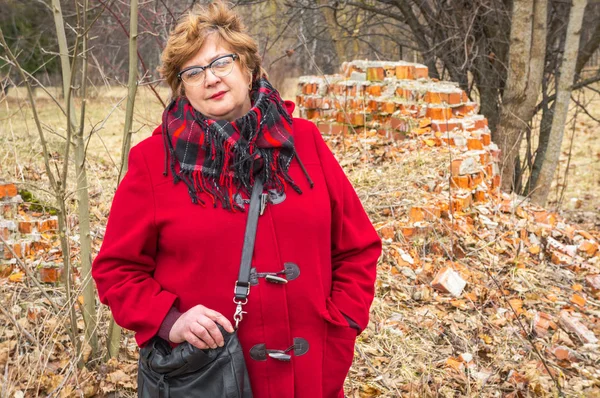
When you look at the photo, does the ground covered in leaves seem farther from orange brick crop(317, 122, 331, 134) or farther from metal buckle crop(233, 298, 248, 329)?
metal buckle crop(233, 298, 248, 329)

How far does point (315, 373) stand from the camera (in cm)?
199

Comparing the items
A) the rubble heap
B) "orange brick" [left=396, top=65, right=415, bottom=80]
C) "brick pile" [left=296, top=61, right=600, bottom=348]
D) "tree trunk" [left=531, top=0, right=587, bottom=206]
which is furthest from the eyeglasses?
"tree trunk" [left=531, top=0, right=587, bottom=206]

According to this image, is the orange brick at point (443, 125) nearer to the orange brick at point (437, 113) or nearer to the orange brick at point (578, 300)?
the orange brick at point (437, 113)

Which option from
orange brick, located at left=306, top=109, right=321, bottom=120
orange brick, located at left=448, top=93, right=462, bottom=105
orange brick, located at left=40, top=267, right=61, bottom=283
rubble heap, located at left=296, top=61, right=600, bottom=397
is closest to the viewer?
rubble heap, located at left=296, top=61, right=600, bottom=397

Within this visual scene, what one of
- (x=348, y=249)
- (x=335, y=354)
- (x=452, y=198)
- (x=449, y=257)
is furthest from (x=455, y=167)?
(x=335, y=354)

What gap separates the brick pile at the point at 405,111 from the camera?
6367 mm

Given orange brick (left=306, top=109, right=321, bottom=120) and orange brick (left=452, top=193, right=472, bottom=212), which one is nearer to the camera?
orange brick (left=452, top=193, right=472, bottom=212)

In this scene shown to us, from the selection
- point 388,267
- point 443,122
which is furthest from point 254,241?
point 443,122

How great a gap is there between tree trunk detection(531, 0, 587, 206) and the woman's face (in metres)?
5.62

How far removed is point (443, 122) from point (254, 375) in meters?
5.20

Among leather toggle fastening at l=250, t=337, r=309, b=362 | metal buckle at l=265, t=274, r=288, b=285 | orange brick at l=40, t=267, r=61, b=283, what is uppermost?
metal buckle at l=265, t=274, r=288, b=285

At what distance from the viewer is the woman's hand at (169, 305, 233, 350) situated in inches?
70.4

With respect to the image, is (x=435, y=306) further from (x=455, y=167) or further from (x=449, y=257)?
(x=455, y=167)

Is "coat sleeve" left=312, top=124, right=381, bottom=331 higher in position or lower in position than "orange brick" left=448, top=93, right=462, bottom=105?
higher
